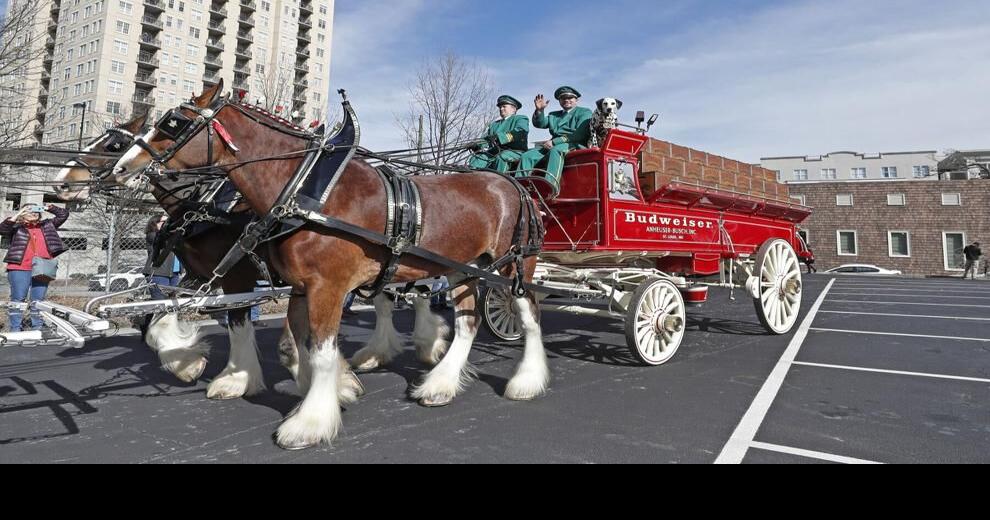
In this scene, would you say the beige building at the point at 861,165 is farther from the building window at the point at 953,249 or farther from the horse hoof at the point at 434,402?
the horse hoof at the point at 434,402

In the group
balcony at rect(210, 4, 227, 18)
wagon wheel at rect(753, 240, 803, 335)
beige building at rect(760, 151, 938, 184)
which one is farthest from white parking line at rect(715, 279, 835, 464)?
balcony at rect(210, 4, 227, 18)

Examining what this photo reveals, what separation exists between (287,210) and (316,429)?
1.35 m

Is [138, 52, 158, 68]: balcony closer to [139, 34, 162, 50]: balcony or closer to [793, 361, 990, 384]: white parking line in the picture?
[139, 34, 162, 50]: balcony

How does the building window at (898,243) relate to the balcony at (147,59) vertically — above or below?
below

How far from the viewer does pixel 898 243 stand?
35.4m

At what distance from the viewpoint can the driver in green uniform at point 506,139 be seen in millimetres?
6051

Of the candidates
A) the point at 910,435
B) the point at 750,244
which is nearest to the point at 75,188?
the point at 910,435

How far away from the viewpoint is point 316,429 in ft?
11.2

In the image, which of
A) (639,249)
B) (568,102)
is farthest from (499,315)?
(568,102)

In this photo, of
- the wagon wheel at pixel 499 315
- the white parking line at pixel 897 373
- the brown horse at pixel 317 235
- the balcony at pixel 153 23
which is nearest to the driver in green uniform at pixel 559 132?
the brown horse at pixel 317 235

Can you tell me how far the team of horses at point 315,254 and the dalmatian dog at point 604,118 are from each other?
4.88 ft

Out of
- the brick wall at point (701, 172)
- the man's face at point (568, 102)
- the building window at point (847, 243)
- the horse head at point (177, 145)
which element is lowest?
the horse head at point (177, 145)
